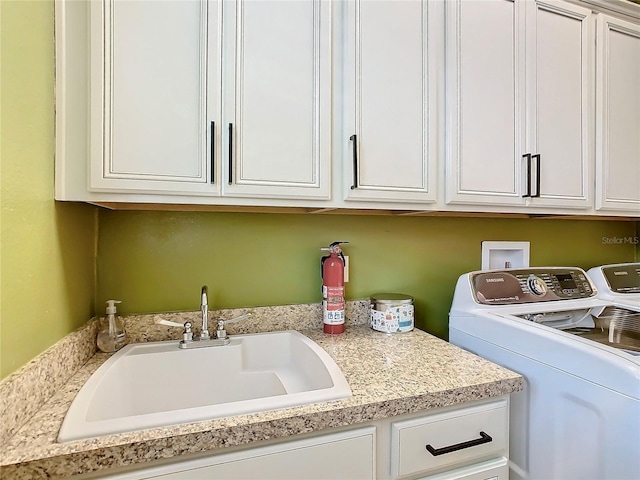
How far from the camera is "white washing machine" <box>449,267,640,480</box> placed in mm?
862

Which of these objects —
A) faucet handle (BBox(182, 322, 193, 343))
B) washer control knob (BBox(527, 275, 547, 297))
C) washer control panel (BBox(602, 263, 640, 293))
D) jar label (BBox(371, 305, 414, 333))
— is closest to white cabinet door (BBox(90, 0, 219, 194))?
faucet handle (BBox(182, 322, 193, 343))

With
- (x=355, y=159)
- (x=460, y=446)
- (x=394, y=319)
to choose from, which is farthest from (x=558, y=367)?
(x=355, y=159)

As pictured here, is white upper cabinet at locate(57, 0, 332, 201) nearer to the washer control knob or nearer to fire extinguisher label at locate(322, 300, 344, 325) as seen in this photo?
fire extinguisher label at locate(322, 300, 344, 325)

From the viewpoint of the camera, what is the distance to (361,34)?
1.15m

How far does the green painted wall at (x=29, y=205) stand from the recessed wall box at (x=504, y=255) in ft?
5.64

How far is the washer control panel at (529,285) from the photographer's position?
4.59 feet

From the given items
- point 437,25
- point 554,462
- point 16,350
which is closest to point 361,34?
point 437,25

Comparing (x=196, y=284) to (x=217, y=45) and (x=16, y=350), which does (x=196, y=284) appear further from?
(x=217, y=45)

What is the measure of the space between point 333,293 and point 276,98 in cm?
71

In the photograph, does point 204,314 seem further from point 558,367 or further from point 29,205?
point 558,367

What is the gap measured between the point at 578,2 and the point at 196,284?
195 cm

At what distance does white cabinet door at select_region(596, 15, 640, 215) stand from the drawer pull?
3.89 ft

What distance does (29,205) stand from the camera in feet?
2.51

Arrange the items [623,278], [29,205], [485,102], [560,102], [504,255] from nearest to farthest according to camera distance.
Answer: [29,205], [485,102], [560,102], [623,278], [504,255]
